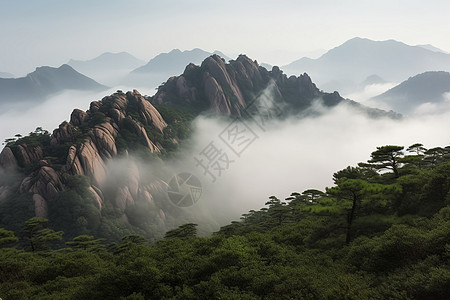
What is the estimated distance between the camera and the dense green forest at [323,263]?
14242 millimetres

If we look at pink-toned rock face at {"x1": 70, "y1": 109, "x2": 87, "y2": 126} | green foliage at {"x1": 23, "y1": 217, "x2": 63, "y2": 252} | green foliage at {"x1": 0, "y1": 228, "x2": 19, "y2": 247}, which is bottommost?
green foliage at {"x1": 23, "y1": 217, "x2": 63, "y2": 252}

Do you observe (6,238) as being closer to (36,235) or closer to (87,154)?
(36,235)

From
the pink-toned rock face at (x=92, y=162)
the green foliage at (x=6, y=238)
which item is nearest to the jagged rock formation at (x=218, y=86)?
the pink-toned rock face at (x=92, y=162)

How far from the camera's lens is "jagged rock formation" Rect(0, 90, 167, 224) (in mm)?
69062

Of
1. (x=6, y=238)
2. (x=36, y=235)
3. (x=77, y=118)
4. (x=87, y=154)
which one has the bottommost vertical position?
(x=36, y=235)

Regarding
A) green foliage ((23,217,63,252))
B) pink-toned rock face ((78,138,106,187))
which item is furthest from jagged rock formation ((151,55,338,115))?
green foliage ((23,217,63,252))

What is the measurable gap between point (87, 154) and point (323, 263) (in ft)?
239

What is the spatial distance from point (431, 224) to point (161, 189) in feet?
262

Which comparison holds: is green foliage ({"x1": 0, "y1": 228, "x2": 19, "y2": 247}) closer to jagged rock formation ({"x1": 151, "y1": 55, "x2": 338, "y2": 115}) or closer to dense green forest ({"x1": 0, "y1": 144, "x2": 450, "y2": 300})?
dense green forest ({"x1": 0, "y1": 144, "x2": 450, "y2": 300})

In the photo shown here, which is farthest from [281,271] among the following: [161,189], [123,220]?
[161,189]

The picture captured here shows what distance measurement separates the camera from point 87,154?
7562 cm

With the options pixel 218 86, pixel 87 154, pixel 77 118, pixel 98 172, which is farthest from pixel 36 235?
pixel 218 86

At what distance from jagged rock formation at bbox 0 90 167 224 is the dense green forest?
46.4m

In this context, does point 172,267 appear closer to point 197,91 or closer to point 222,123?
point 222,123
